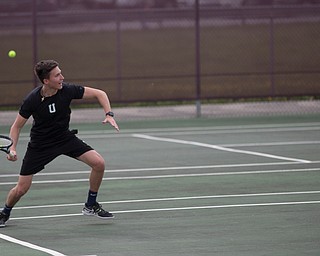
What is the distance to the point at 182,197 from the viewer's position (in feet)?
41.7

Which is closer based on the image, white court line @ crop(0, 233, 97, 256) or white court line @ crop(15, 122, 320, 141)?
white court line @ crop(0, 233, 97, 256)

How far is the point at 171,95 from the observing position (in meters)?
23.0

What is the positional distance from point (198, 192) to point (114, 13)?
10305mm

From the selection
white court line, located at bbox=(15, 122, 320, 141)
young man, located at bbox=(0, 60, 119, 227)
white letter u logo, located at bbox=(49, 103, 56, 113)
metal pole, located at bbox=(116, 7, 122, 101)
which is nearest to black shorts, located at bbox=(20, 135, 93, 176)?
young man, located at bbox=(0, 60, 119, 227)

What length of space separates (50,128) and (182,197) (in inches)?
87.3

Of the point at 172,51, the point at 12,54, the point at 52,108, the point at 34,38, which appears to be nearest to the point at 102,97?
the point at 52,108

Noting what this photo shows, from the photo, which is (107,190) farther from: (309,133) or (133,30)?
(133,30)

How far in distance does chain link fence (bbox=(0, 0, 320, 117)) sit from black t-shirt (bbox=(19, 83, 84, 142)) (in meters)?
11.3

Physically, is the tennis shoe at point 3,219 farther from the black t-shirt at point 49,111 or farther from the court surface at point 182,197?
the black t-shirt at point 49,111

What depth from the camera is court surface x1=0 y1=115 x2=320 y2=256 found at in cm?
984

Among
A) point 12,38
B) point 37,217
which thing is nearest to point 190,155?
point 37,217

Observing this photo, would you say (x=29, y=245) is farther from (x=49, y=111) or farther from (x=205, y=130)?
(x=205, y=130)

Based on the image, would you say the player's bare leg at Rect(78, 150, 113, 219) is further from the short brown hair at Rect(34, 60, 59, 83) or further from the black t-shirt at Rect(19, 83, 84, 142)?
the short brown hair at Rect(34, 60, 59, 83)

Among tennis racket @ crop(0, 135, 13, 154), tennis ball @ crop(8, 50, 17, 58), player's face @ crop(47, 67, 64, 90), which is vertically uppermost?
player's face @ crop(47, 67, 64, 90)
